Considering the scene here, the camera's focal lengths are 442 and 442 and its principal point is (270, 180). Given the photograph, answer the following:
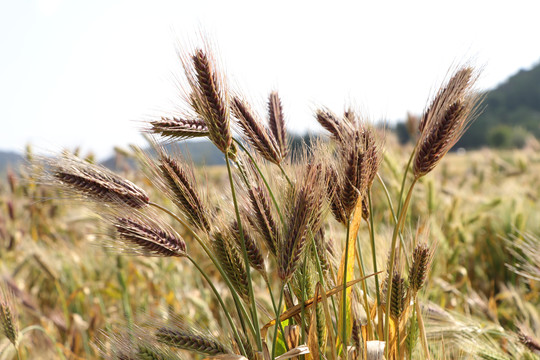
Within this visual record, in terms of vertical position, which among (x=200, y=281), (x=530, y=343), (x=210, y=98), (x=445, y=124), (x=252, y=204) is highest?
(x=210, y=98)

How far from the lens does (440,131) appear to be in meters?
1.00

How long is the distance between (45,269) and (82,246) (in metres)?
1.87

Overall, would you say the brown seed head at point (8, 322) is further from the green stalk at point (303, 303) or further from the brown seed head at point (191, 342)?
the green stalk at point (303, 303)

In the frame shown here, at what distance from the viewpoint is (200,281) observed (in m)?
3.03

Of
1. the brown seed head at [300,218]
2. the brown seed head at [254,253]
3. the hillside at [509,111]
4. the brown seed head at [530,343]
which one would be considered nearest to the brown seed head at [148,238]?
the brown seed head at [254,253]

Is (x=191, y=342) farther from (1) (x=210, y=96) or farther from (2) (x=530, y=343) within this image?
(2) (x=530, y=343)

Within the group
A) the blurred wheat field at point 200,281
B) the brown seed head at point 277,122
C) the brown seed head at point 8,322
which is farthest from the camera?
the blurred wheat field at point 200,281

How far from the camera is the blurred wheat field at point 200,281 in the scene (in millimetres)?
2115

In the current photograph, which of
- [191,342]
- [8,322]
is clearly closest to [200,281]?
[8,322]

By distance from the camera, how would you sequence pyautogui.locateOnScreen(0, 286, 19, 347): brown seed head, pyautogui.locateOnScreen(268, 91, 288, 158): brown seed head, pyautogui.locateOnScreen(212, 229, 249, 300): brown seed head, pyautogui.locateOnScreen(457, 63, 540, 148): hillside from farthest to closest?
pyautogui.locateOnScreen(457, 63, 540, 148): hillside < pyautogui.locateOnScreen(0, 286, 19, 347): brown seed head < pyautogui.locateOnScreen(268, 91, 288, 158): brown seed head < pyautogui.locateOnScreen(212, 229, 249, 300): brown seed head

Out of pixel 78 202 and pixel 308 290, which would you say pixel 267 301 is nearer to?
pixel 308 290

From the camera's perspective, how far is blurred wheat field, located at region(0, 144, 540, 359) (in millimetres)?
2115

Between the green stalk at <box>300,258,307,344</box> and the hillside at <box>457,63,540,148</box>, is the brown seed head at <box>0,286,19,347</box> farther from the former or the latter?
the hillside at <box>457,63,540,148</box>

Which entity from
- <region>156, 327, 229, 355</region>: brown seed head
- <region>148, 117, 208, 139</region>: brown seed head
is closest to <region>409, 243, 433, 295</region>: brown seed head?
<region>156, 327, 229, 355</region>: brown seed head
